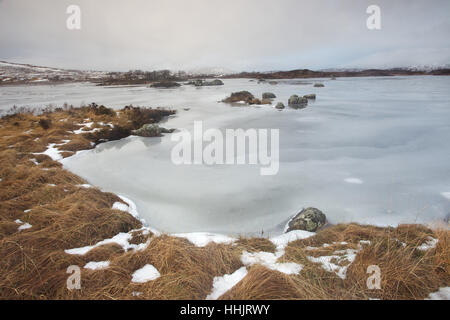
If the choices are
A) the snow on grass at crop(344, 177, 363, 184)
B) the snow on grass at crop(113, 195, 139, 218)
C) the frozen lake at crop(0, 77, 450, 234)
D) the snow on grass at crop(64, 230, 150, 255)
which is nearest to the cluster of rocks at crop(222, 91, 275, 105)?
the frozen lake at crop(0, 77, 450, 234)

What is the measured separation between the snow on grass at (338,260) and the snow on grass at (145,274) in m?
1.80

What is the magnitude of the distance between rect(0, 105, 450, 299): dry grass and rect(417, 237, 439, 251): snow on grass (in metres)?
0.05

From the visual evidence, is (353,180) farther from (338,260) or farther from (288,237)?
(338,260)

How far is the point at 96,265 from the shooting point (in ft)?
8.47

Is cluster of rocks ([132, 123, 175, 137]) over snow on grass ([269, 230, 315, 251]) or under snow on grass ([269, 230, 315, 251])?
over

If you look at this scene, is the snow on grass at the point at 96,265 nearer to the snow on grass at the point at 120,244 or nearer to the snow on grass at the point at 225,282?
the snow on grass at the point at 120,244

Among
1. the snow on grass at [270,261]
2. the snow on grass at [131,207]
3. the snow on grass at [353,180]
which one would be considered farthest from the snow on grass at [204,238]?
the snow on grass at [353,180]

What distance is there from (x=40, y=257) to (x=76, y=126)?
9934mm

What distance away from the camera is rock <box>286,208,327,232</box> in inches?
137

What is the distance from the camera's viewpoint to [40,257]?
102 inches

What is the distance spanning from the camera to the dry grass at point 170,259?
210cm

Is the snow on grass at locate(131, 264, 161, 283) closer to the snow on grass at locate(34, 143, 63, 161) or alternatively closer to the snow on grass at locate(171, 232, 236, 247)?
the snow on grass at locate(171, 232, 236, 247)
